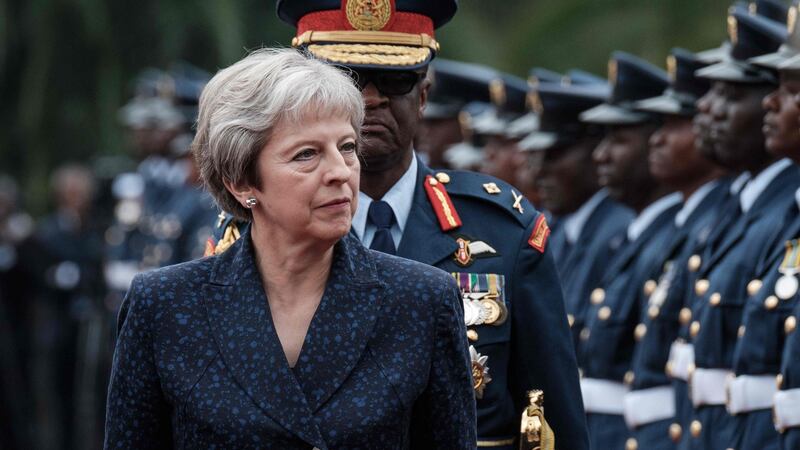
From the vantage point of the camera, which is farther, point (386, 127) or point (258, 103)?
point (386, 127)

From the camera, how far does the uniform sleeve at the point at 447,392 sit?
3938 millimetres

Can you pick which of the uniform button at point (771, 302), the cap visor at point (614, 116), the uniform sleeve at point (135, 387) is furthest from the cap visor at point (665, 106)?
the uniform sleeve at point (135, 387)

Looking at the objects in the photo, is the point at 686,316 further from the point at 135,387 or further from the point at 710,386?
the point at 135,387

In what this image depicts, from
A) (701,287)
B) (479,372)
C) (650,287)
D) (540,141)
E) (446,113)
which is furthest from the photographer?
(446,113)

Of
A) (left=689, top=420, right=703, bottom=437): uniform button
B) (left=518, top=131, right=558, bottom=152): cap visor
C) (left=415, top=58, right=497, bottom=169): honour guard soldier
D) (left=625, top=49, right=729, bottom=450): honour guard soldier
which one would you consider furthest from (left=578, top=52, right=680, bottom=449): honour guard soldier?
(left=415, top=58, right=497, bottom=169): honour guard soldier

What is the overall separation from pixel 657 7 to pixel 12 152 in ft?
20.9

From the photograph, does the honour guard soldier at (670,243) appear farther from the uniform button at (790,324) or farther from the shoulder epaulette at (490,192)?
the shoulder epaulette at (490,192)

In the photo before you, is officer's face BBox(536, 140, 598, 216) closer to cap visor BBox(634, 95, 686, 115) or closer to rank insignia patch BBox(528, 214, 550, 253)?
cap visor BBox(634, 95, 686, 115)

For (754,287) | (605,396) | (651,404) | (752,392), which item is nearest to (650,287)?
(605,396)

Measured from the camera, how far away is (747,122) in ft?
23.8

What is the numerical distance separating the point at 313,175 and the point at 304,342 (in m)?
0.36

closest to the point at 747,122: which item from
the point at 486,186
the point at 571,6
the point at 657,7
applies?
the point at 486,186

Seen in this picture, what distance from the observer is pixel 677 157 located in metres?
8.19

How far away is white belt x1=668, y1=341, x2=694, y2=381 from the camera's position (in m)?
7.24
